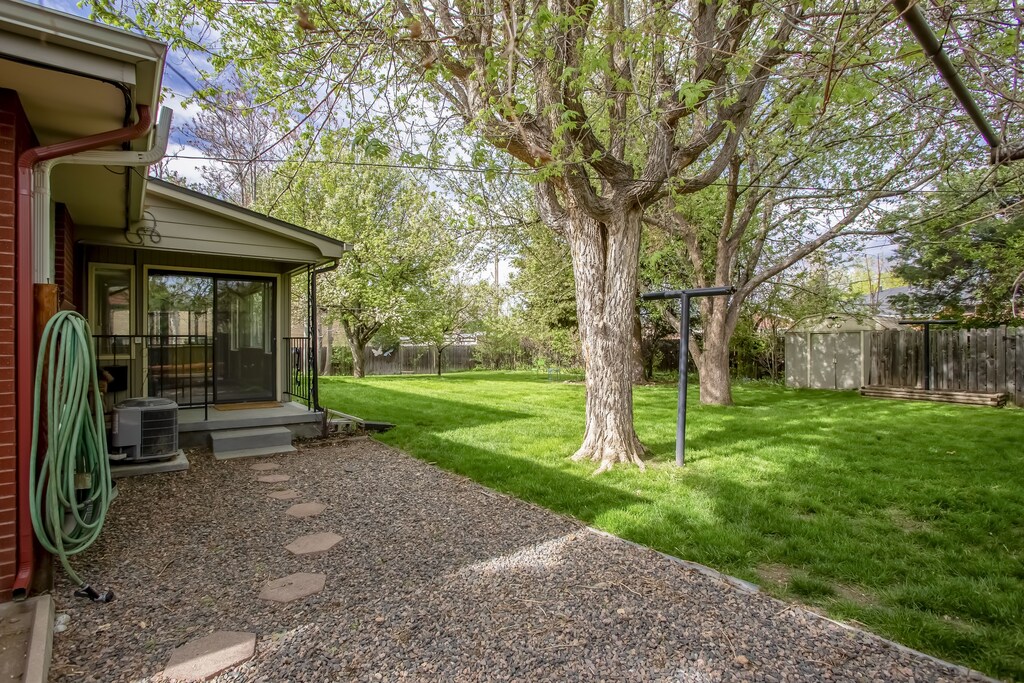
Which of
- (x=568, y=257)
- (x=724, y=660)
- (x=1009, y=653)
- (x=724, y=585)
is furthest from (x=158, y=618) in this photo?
(x=568, y=257)

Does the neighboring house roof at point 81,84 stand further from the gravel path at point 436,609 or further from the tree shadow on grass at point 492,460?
the tree shadow on grass at point 492,460

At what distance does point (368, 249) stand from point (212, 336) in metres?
8.73

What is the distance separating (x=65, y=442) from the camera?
2.70 metres

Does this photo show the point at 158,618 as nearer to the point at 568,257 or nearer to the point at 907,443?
the point at 907,443

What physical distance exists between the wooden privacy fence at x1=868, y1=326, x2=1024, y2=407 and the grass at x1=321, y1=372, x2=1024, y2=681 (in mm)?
1386

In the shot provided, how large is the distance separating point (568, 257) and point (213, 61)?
920cm

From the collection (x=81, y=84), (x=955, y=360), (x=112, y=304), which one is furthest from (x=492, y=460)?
(x=955, y=360)

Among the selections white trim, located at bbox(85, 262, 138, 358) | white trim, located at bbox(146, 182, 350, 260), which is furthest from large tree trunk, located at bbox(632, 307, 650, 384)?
white trim, located at bbox(85, 262, 138, 358)

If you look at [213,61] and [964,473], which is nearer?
[213,61]

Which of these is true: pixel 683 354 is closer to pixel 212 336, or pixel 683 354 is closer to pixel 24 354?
pixel 24 354

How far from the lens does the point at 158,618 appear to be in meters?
2.49

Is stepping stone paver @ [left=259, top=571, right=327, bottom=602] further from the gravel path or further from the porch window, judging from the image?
the porch window

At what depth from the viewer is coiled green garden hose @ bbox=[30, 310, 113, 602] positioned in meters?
2.63

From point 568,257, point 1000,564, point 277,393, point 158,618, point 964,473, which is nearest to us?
point 158,618
